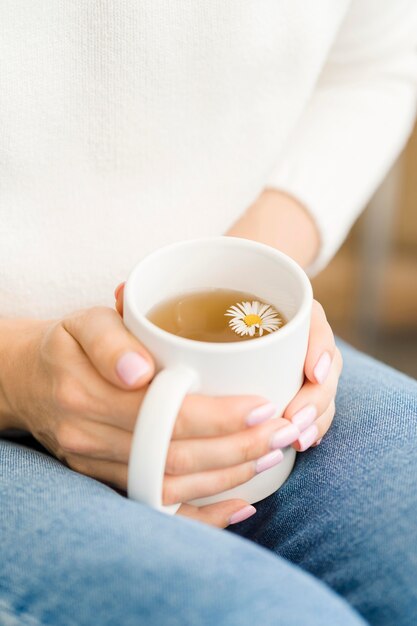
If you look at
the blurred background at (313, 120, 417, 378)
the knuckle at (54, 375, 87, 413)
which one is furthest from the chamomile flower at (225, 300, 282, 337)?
the blurred background at (313, 120, 417, 378)

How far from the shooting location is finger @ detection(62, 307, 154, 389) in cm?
50

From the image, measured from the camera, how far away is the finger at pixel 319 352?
0.56 metres

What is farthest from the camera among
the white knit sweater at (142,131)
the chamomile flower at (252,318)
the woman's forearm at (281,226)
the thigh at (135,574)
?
the woman's forearm at (281,226)

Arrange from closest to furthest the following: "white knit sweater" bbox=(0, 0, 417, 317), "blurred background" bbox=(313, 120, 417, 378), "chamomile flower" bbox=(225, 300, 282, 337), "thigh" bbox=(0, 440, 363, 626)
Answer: "thigh" bbox=(0, 440, 363, 626) → "chamomile flower" bbox=(225, 300, 282, 337) → "white knit sweater" bbox=(0, 0, 417, 317) → "blurred background" bbox=(313, 120, 417, 378)

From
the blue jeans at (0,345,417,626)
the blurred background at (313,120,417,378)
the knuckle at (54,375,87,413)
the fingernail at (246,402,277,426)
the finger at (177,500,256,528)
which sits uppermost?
the fingernail at (246,402,277,426)

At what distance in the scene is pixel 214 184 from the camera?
0.80 meters

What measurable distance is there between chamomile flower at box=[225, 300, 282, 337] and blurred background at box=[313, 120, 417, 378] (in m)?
1.10

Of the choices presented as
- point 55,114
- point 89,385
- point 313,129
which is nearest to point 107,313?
point 89,385

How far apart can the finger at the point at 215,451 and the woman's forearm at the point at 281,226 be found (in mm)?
331

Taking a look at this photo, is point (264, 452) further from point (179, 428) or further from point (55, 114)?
point (55, 114)

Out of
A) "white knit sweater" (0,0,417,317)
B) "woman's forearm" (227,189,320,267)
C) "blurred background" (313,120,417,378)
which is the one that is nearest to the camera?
"white knit sweater" (0,0,417,317)

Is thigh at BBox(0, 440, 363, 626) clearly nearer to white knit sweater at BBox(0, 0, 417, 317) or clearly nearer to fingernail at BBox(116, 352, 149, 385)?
fingernail at BBox(116, 352, 149, 385)

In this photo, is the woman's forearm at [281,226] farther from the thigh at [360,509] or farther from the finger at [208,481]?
the finger at [208,481]

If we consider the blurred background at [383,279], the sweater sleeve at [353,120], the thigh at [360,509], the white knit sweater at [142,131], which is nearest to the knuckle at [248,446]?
the thigh at [360,509]
